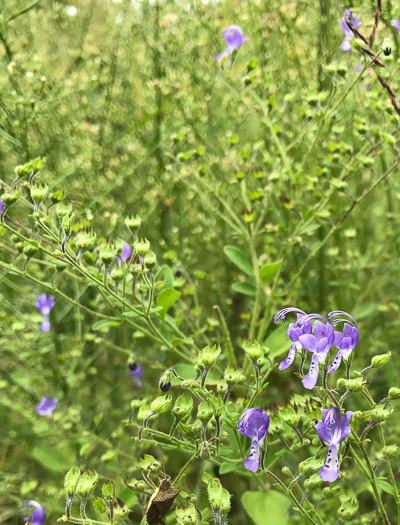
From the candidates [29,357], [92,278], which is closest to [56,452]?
[29,357]

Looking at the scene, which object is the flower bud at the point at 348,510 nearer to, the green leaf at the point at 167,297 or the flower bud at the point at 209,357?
the flower bud at the point at 209,357

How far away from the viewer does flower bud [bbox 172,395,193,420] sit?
53 cm

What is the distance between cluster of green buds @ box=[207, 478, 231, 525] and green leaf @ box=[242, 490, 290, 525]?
0.78 feet

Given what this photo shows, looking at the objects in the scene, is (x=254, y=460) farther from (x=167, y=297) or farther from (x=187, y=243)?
(x=187, y=243)

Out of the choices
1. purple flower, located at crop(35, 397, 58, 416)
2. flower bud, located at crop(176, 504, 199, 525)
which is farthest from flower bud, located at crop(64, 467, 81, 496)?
purple flower, located at crop(35, 397, 58, 416)

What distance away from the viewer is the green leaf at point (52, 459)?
1.03 metres

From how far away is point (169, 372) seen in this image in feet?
1.96

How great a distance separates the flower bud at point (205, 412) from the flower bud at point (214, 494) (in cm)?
6

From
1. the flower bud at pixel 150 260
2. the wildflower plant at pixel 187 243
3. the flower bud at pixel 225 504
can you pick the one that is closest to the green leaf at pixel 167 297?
the wildflower plant at pixel 187 243

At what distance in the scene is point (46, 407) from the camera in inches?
43.5

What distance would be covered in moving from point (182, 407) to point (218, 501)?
10 centimetres

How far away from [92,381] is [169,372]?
99cm

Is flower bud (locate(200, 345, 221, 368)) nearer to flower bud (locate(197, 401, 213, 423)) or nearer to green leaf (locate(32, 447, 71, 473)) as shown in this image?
flower bud (locate(197, 401, 213, 423))

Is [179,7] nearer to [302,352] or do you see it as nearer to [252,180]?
[252,180]
